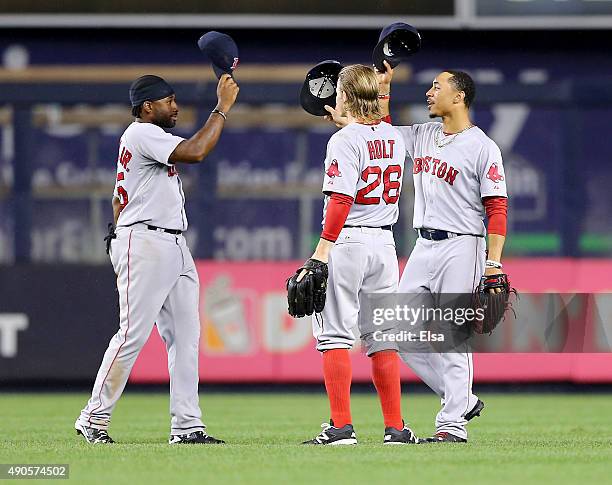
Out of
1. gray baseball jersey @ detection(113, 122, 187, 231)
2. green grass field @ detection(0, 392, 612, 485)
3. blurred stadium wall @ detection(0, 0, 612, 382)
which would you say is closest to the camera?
green grass field @ detection(0, 392, 612, 485)

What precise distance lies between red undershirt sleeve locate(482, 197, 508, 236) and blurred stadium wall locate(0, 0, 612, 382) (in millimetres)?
4546

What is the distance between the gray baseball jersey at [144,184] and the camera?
695 centimetres

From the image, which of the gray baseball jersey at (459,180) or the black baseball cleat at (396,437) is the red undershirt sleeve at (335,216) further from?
the black baseball cleat at (396,437)

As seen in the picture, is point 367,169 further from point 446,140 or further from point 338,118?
point 446,140

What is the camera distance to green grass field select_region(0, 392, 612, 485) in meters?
5.71

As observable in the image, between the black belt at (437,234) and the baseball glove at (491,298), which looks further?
the black belt at (437,234)

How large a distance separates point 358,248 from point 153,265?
102 cm

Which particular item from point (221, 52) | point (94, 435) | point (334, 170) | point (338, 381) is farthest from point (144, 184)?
point (338, 381)

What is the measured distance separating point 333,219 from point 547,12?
7663mm

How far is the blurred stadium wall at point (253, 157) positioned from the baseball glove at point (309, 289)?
15.8 feet

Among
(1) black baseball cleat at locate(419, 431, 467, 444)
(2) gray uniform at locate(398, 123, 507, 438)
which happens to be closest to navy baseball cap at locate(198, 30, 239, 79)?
(2) gray uniform at locate(398, 123, 507, 438)

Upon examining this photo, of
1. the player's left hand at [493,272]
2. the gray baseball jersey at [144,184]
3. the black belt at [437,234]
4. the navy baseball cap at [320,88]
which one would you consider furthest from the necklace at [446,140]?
the gray baseball jersey at [144,184]

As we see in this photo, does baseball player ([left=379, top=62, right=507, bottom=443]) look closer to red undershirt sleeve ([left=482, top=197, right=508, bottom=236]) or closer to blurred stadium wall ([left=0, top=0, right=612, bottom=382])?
red undershirt sleeve ([left=482, top=197, right=508, bottom=236])

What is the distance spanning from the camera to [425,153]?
7.28 meters
